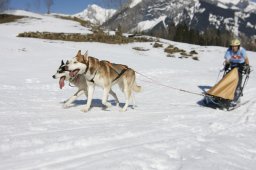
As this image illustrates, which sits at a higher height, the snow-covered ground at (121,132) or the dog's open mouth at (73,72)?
the dog's open mouth at (73,72)

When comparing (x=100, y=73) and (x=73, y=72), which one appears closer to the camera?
(x=73, y=72)

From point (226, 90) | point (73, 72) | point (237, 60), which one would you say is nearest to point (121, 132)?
point (73, 72)

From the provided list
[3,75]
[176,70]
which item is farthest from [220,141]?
[176,70]

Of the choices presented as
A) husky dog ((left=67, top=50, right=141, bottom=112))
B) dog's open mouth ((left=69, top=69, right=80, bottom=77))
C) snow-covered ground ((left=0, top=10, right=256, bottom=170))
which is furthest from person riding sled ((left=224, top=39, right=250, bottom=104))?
dog's open mouth ((left=69, top=69, right=80, bottom=77))

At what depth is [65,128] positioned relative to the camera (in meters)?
6.28


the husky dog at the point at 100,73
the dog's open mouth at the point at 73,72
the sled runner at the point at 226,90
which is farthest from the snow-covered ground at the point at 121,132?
the dog's open mouth at the point at 73,72

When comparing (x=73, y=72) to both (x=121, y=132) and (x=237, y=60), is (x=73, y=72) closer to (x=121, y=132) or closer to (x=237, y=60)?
(x=121, y=132)

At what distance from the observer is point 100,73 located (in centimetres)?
795

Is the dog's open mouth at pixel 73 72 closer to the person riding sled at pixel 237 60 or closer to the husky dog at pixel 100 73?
the husky dog at pixel 100 73

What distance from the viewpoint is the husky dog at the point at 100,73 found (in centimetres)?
760

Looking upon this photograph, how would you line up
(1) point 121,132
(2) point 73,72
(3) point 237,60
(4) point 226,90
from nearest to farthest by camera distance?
(1) point 121,132
(2) point 73,72
(4) point 226,90
(3) point 237,60

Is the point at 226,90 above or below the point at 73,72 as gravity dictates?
below

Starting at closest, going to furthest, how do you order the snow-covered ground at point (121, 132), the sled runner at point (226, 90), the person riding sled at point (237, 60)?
the snow-covered ground at point (121, 132) → the sled runner at point (226, 90) → the person riding sled at point (237, 60)

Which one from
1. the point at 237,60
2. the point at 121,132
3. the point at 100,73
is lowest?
the point at 121,132
